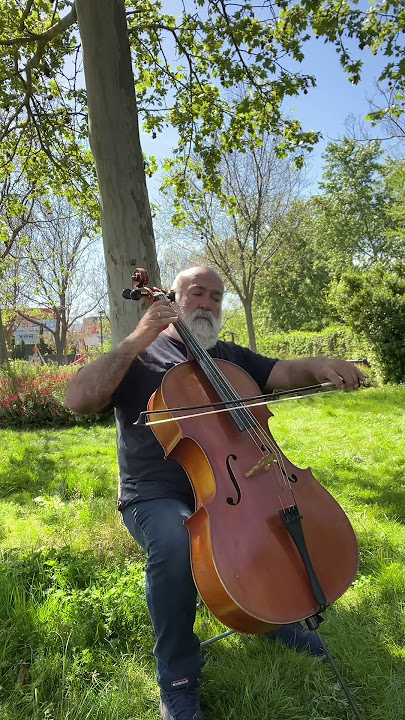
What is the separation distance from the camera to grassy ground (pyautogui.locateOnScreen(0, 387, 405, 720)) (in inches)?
66.2

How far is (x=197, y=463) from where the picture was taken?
1.71m

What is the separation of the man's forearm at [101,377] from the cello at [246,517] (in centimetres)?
18

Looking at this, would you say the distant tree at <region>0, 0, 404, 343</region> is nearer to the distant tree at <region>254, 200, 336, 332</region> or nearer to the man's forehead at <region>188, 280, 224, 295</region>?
the man's forehead at <region>188, 280, 224, 295</region>

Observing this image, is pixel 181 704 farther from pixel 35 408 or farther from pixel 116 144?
pixel 35 408

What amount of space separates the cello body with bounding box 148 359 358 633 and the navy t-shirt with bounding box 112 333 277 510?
152 mm

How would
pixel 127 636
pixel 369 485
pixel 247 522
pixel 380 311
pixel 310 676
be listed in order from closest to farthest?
pixel 247 522 → pixel 310 676 → pixel 127 636 → pixel 369 485 → pixel 380 311

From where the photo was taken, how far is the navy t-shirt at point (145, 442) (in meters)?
1.93

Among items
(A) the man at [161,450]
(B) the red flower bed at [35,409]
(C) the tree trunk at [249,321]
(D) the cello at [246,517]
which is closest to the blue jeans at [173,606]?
(A) the man at [161,450]

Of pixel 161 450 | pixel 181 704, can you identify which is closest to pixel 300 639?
pixel 181 704

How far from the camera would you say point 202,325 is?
2.34m

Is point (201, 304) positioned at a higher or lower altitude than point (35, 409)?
higher

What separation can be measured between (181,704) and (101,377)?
1.19 m

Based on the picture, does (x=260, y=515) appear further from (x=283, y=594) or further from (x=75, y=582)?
(x=75, y=582)

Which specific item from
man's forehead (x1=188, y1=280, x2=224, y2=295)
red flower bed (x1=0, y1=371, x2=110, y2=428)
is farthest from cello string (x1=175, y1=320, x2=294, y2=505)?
red flower bed (x1=0, y1=371, x2=110, y2=428)
